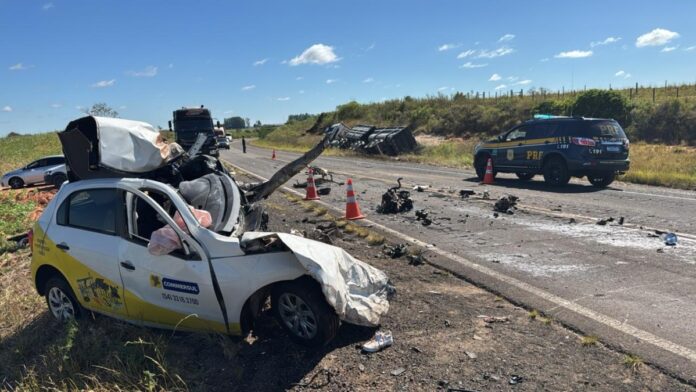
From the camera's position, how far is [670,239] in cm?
738

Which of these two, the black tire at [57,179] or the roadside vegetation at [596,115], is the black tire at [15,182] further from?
the roadside vegetation at [596,115]

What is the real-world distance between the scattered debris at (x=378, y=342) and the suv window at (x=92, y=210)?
2510 millimetres

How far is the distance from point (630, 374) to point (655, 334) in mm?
843

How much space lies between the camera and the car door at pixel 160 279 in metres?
4.20

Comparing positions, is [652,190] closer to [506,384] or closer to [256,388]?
[506,384]

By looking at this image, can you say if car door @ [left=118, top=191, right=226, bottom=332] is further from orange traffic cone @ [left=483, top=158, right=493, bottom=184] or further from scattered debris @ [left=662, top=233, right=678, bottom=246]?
orange traffic cone @ [left=483, top=158, right=493, bottom=184]

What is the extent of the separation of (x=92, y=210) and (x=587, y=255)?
5.99m

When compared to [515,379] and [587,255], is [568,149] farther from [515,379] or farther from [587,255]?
[515,379]

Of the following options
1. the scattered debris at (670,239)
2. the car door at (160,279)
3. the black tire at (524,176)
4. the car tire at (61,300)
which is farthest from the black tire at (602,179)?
the car tire at (61,300)

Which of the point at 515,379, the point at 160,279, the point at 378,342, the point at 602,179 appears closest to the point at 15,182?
the point at 160,279

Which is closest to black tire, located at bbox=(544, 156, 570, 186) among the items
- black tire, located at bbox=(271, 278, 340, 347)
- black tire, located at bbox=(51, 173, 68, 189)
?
black tire, located at bbox=(271, 278, 340, 347)

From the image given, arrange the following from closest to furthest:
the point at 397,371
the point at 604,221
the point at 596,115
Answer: the point at 397,371 < the point at 604,221 < the point at 596,115

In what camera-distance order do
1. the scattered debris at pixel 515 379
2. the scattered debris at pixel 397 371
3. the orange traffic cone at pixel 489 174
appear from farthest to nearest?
the orange traffic cone at pixel 489 174 < the scattered debris at pixel 397 371 < the scattered debris at pixel 515 379

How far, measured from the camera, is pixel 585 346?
160 inches
